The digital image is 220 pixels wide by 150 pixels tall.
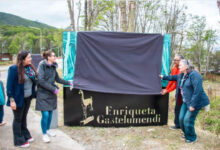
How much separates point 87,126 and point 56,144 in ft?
3.59

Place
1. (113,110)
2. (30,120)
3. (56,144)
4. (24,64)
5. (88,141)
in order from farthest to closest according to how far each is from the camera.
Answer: (30,120), (113,110), (88,141), (56,144), (24,64)

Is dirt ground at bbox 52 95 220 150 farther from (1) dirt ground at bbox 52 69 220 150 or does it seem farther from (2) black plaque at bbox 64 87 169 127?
(2) black plaque at bbox 64 87 169 127

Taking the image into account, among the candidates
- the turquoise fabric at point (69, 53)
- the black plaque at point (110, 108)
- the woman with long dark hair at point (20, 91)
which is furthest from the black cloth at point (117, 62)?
the woman with long dark hair at point (20, 91)

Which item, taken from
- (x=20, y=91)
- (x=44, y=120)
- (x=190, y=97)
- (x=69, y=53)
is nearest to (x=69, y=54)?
(x=69, y=53)

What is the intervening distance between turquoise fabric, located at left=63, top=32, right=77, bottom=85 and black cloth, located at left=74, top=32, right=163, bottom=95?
4.3 inches

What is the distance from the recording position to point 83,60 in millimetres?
4348

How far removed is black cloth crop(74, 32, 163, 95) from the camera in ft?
14.2

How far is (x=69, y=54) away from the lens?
435 cm

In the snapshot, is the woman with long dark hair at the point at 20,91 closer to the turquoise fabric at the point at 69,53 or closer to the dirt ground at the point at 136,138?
the turquoise fabric at the point at 69,53

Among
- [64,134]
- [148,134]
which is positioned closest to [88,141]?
[64,134]

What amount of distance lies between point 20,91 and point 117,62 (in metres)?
2.18

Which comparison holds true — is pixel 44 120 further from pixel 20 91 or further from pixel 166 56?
pixel 166 56

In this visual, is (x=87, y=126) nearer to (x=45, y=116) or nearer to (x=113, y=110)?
(x=113, y=110)

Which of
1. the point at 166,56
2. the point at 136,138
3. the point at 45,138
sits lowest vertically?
the point at 136,138
